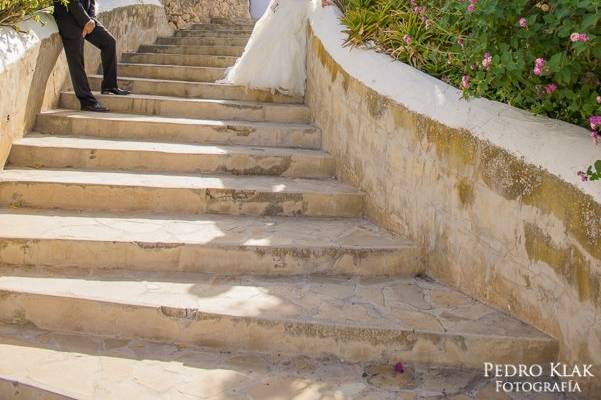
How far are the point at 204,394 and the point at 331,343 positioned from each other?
0.74 m

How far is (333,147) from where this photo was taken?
5020mm

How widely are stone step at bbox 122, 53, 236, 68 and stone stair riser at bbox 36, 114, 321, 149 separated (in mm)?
2138

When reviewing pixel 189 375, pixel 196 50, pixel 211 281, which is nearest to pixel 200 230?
pixel 211 281

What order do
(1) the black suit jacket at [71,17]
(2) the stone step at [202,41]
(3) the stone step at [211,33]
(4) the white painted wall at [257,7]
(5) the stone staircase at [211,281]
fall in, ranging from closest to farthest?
(5) the stone staircase at [211,281]
(1) the black suit jacket at [71,17]
(2) the stone step at [202,41]
(3) the stone step at [211,33]
(4) the white painted wall at [257,7]

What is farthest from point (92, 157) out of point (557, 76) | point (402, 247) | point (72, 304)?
point (557, 76)

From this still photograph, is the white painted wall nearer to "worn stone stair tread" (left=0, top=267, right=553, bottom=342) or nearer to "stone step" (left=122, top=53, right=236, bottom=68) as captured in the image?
"stone step" (left=122, top=53, right=236, bottom=68)

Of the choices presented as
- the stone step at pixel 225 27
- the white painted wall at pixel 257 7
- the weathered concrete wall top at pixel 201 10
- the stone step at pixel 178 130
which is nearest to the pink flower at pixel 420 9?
the stone step at pixel 178 130

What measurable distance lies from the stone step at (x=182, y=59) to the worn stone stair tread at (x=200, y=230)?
138 inches

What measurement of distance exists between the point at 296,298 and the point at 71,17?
153 inches

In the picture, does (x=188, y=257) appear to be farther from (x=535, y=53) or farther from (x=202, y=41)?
(x=202, y=41)

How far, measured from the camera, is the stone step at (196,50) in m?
7.75

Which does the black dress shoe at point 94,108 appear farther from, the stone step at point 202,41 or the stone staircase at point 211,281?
the stone step at point 202,41

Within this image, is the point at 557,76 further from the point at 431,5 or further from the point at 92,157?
the point at 92,157

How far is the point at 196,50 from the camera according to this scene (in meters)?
7.93
